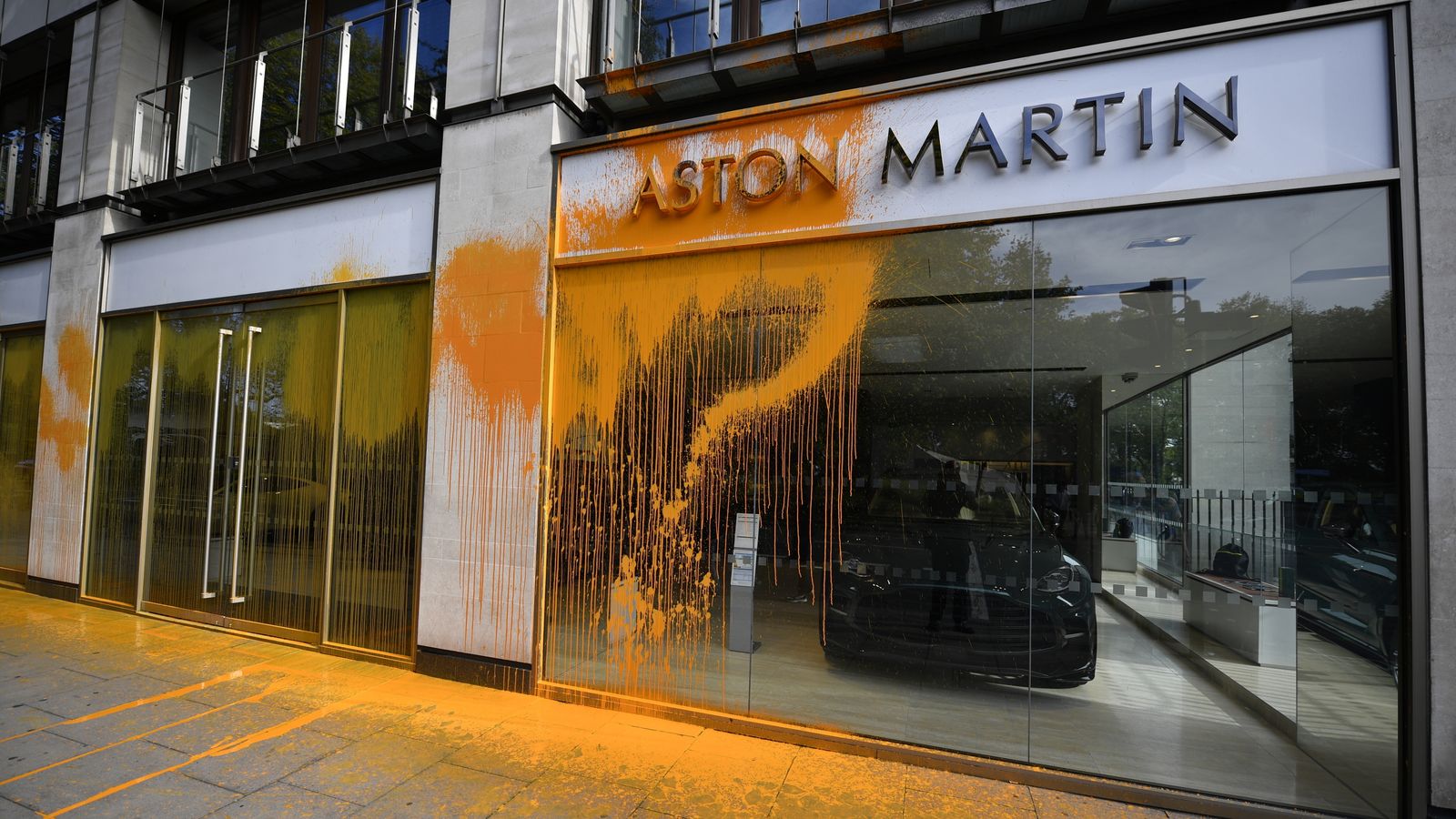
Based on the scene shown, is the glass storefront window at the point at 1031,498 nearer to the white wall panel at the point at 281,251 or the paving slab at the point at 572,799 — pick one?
the paving slab at the point at 572,799

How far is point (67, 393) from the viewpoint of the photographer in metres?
7.36

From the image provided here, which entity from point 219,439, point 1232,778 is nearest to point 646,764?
point 1232,778

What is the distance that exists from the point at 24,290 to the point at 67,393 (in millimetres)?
1996

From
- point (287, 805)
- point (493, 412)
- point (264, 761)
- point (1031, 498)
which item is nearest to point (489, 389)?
point (493, 412)

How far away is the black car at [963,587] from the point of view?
11.9 ft

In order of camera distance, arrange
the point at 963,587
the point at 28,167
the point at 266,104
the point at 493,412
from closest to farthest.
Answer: the point at 963,587 → the point at 493,412 → the point at 266,104 → the point at 28,167

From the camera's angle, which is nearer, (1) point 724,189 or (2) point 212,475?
(1) point 724,189

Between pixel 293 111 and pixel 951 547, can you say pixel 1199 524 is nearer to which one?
pixel 951 547

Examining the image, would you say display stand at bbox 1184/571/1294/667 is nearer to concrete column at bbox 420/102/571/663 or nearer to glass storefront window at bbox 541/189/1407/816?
glass storefront window at bbox 541/189/1407/816

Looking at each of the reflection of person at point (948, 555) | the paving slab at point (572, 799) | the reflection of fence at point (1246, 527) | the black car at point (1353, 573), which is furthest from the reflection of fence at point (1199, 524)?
the paving slab at point (572, 799)

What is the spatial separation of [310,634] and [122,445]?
356 cm

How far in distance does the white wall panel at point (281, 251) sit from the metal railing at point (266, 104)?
34.7 inches

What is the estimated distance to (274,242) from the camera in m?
6.03

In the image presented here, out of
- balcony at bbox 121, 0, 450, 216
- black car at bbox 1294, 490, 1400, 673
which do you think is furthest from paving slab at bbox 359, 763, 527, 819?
balcony at bbox 121, 0, 450, 216
